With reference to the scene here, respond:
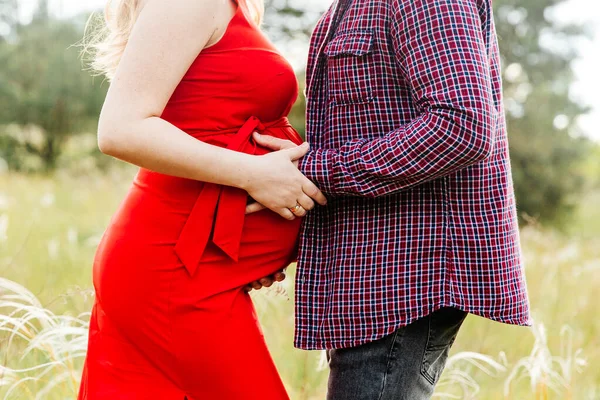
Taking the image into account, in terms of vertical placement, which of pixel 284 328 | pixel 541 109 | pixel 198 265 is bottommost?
pixel 541 109

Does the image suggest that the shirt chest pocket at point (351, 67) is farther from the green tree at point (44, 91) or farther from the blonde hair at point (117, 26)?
the green tree at point (44, 91)

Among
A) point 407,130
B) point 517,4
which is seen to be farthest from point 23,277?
point 517,4

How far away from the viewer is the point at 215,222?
4.95 ft

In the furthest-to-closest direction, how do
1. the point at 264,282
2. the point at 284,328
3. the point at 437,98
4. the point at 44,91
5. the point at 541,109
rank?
the point at 44,91 < the point at 541,109 < the point at 284,328 < the point at 264,282 < the point at 437,98

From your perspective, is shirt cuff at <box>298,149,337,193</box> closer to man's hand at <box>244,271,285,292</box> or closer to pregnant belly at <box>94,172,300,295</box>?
pregnant belly at <box>94,172,300,295</box>

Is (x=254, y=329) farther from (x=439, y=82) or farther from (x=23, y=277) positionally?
(x=23, y=277)

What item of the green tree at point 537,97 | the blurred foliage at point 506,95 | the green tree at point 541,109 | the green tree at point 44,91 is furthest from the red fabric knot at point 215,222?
the green tree at point 44,91

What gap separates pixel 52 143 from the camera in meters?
11.7

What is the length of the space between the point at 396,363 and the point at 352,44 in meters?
0.70

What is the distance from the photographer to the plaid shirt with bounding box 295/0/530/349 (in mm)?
1320

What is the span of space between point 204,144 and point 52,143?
1108cm

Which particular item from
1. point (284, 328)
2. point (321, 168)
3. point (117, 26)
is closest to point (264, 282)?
point (321, 168)

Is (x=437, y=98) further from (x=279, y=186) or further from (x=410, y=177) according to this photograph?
(x=279, y=186)

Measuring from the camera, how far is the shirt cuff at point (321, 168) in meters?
1.47
